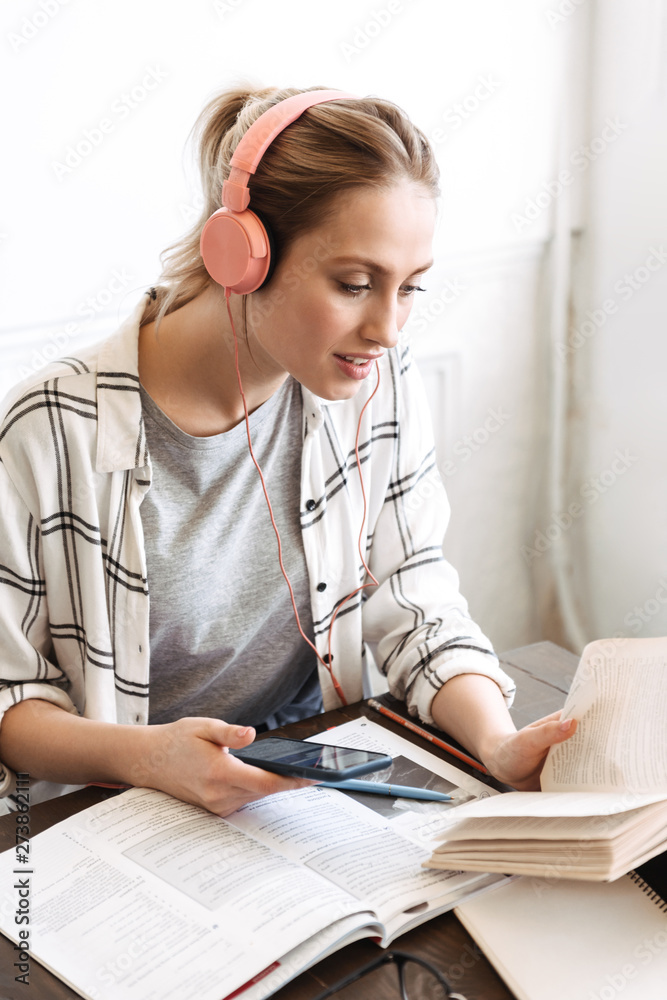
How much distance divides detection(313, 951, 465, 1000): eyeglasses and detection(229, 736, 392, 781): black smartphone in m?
0.16

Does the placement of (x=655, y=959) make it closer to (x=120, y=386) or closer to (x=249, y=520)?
(x=249, y=520)

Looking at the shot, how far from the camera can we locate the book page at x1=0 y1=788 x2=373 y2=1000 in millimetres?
687

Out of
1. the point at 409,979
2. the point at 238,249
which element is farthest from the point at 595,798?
the point at 238,249

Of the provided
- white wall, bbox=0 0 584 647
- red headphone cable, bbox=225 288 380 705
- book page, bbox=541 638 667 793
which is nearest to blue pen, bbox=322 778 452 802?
book page, bbox=541 638 667 793

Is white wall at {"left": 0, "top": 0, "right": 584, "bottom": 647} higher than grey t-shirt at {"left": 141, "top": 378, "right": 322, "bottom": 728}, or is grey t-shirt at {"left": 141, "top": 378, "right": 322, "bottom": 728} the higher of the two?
white wall at {"left": 0, "top": 0, "right": 584, "bottom": 647}

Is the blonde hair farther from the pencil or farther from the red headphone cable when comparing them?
the pencil

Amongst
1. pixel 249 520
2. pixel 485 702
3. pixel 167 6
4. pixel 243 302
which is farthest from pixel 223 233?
pixel 167 6

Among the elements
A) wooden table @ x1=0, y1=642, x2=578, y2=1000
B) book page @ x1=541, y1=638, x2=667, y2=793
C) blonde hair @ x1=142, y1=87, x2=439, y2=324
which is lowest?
wooden table @ x1=0, y1=642, x2=578, y2=1000

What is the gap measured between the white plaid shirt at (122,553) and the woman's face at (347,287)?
0.19 m

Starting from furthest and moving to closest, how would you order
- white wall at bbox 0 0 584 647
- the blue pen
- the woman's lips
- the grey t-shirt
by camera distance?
white wall at bbox 0 0 584 647 < the grey t-shirt < the woman's lips < the blue pen

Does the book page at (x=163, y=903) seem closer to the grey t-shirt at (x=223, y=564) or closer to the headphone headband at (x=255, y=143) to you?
the grey t-shirt at (x=223, y=564)

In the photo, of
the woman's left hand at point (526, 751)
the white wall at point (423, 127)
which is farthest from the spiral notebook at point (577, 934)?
the white wall at point (423, 127)

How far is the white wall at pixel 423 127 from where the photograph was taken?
1.54 m

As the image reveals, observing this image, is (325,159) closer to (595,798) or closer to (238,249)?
(238,249)
